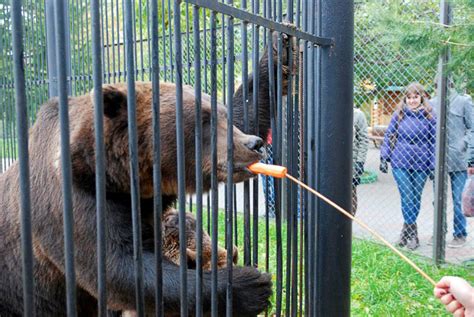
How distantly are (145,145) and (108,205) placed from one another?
0.39m

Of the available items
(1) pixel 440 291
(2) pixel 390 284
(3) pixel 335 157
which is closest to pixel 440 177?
(2) pixel 390 284

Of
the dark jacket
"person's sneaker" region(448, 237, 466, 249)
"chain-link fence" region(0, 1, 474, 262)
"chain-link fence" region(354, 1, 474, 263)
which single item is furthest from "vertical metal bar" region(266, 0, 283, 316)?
"person's sneaker" region(448, 237, 466, 249)

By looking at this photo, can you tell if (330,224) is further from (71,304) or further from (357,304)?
(357,304)

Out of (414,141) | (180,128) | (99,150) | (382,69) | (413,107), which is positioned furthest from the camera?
(382,69)

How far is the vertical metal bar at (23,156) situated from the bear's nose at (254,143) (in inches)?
50.6

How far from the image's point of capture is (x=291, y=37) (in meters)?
2.78

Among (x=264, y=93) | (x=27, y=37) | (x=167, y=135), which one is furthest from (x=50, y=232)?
(x=27, y=37)

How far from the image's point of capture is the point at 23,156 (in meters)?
1.32

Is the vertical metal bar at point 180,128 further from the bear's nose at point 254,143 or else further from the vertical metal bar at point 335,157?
the vertical metal bar at point 335,157

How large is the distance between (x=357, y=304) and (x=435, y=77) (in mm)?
3138

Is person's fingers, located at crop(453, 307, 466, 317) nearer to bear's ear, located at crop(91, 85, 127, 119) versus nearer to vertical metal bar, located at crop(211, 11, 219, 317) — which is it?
vertical metal bar, located at crop(211, 11, 219, 317)

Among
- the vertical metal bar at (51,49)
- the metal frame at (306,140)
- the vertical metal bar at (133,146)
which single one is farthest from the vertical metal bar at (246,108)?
the vertical metal bar at (51,49)

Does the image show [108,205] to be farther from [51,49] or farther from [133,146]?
[51,49]

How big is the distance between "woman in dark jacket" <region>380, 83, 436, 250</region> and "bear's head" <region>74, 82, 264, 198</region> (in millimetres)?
4443
